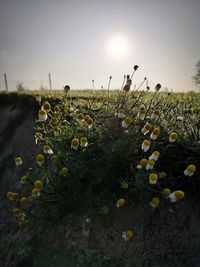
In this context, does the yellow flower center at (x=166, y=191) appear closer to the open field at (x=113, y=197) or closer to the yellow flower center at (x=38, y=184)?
the open field at (x=113, y=197)

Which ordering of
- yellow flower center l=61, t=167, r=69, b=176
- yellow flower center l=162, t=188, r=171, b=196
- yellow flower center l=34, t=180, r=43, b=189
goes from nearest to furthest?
yellow flower center l=162, t=188, r=171, b=196 → yellow flower center l=34, t=180, r=43, b=189 → yellow flower center l=61, t=167, r=69, b=176

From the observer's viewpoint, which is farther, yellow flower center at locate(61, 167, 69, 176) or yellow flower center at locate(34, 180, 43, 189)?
yellow flower center at locate(61, 167, 69, 176)

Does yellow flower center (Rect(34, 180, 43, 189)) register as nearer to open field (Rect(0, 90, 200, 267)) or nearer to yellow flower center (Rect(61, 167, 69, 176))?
open field (Rect(0, 90, 200, 267))

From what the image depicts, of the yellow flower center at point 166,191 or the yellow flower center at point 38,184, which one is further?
the yellow flower center at point 38,184

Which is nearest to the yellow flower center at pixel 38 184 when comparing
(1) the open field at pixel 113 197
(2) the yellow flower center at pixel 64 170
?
(1) the open field at pixel 113 197

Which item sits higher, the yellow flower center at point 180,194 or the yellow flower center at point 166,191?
the yellow flower center at point 180,194

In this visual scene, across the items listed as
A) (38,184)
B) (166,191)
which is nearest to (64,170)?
(38,184)

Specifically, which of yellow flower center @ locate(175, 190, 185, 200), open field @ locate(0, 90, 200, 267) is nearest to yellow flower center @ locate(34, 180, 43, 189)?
open field @ locate(0, 90, 200, 267)

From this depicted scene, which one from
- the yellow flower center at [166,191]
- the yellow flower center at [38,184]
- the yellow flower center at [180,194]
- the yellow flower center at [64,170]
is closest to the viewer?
the yellow flower center at [180,194]

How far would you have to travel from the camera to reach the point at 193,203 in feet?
12.3

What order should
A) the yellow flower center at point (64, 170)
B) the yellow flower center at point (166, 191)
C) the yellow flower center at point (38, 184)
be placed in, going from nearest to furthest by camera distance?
the yellow flower center at point (166, 191) → the yellow flower center at point (38, 184) → the yellow flower center at point (64, 170)

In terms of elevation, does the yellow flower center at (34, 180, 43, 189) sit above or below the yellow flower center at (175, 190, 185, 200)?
below

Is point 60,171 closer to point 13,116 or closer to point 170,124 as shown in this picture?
point 170,124

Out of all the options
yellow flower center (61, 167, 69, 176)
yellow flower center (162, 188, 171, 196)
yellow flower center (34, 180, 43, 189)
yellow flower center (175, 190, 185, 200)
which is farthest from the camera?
yellow flower center (61, 167, 69, 176)
